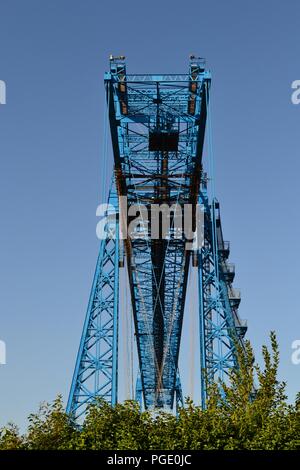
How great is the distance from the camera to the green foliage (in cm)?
1714

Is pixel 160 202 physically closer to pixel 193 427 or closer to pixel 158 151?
pixel 158 151

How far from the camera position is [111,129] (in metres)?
26.9

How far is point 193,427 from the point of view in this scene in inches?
704

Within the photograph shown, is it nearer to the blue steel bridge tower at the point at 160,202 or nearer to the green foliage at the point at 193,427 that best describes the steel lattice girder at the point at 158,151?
the blue steel bridge tower at the point at 160,202

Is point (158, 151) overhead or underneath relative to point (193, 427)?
overhead

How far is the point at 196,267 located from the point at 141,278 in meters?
5.77

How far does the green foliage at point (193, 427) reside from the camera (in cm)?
1714

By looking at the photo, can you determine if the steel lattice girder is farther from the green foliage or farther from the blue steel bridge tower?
the green foliage

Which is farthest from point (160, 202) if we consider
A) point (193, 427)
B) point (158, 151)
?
point (193, 427)

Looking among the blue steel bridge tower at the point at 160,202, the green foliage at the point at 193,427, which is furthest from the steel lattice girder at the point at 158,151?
the green foliage at the point at 193,427

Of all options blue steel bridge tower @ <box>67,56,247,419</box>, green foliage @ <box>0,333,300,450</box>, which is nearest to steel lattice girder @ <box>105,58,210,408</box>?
blue steel bridge tower @ <box>67,56,247,419</box>
